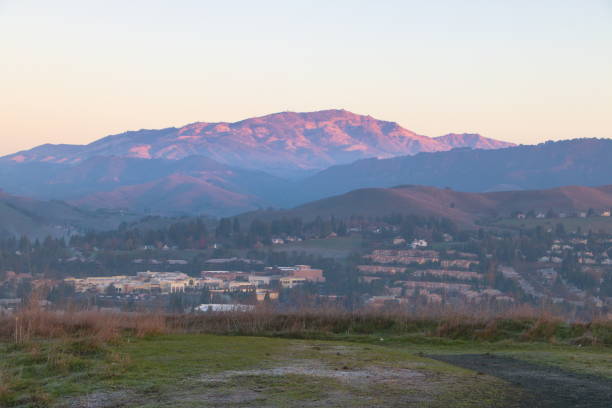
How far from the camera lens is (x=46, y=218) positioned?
158m

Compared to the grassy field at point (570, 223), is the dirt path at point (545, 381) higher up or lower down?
lower down

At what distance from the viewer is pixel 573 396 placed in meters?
11.2

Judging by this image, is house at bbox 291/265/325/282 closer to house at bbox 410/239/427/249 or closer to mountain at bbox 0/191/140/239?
house at bbox 410/239/427/249

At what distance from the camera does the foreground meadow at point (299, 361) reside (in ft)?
35.9

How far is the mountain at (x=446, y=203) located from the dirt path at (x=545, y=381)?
115460 mm

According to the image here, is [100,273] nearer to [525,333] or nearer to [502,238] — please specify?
[502,238]

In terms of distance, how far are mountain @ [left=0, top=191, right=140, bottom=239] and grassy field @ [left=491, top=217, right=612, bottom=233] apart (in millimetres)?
67986

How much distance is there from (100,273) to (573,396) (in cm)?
7126

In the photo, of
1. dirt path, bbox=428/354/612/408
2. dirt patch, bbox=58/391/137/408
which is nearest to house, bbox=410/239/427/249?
dirt path, bbox=428/354/612/408

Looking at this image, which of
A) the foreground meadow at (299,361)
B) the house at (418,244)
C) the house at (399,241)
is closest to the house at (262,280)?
the house at (418,244)

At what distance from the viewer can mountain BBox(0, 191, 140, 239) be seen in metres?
135

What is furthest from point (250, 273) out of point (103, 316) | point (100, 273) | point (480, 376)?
point (480, 376)

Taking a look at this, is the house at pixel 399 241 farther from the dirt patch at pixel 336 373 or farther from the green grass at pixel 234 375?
the dirt patch at pixel 336 373

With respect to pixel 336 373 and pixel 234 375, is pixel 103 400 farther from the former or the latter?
pixel 336 373
